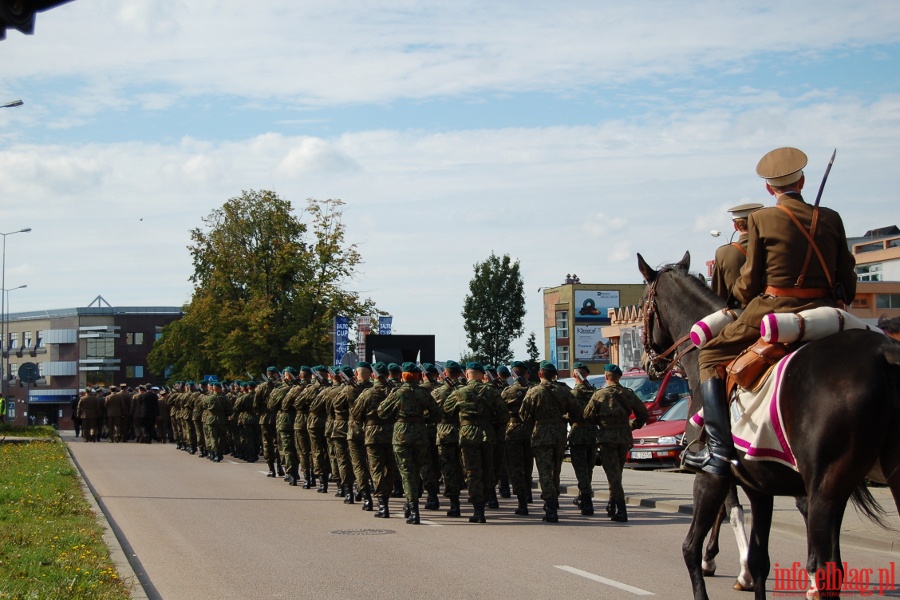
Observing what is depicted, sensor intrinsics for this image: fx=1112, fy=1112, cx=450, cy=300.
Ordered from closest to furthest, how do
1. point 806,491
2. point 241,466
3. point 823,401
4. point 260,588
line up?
point 823,401 → point 806,491 → point 260,588 → point 241,466

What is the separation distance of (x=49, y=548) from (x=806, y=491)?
757 cm

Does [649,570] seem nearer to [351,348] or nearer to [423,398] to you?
[423,398]

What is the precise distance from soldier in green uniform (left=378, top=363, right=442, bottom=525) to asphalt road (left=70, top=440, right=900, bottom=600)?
1.61 feet

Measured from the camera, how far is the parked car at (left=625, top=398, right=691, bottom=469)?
23484mm

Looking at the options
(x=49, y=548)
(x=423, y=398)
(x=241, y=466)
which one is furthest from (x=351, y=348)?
(x=49, y=548)

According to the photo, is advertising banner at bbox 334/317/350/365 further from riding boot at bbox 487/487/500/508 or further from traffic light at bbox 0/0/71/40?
traffic light at bbox 0/0/71/40

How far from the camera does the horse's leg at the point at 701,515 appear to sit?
23.4 ft

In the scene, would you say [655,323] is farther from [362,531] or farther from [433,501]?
[433,501]

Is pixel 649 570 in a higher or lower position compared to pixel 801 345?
lower

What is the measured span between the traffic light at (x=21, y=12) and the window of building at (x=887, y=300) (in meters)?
64.3

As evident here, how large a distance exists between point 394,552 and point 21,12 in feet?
29.4

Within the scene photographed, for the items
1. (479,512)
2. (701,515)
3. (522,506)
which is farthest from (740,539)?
(522,506)

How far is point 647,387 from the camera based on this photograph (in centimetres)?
2925

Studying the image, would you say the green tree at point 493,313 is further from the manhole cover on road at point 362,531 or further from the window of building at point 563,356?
the manhole cover on road at point 362,531
